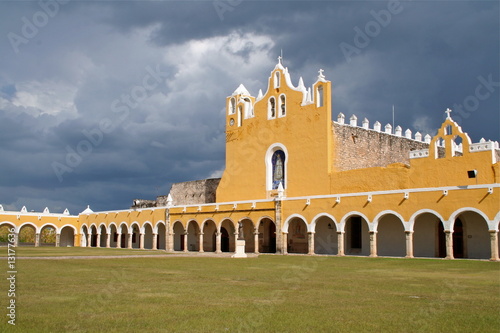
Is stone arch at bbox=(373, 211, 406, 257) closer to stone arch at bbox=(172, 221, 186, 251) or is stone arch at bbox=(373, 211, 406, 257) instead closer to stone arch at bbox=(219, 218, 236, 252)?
stone arch at bbox=(219, 218, 236, 252)

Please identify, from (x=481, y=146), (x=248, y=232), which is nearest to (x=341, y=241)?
(x=481, y=146)

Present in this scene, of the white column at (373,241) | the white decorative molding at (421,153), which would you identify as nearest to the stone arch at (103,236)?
the white column at (373,241)

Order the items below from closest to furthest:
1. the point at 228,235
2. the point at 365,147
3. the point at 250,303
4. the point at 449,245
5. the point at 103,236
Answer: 1. the point at 250,303
2. the point at 449,245
3. the point at 365,147
4. the point at 228,235
5. the point at 103,236

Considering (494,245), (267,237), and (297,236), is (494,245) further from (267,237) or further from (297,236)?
(267,237)

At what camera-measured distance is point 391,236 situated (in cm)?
2631

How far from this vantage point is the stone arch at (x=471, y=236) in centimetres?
2319

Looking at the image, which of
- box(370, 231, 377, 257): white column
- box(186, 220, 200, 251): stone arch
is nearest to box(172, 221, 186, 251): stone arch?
box(186, 220, 200, 251): stone arch

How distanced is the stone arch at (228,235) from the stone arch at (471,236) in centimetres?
1416

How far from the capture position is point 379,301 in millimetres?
8820

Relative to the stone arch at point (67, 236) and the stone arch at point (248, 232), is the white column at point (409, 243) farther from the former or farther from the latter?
the stone arch at point (67, 236)

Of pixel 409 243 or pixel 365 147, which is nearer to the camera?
pixel 409 243

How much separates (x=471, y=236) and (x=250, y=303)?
18.2 metres

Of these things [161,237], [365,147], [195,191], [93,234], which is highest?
[365,147]

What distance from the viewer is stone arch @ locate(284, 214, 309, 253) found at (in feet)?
98.8
